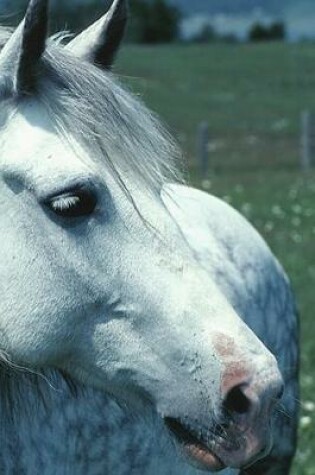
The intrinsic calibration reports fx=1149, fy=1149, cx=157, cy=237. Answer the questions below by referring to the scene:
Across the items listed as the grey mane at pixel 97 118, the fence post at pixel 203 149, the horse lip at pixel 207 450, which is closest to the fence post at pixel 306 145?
the fence post at pixel 203 149

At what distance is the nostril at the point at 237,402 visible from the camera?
3015 millimetres

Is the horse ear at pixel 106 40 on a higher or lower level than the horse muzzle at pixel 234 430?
higher

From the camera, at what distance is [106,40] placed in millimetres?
3574

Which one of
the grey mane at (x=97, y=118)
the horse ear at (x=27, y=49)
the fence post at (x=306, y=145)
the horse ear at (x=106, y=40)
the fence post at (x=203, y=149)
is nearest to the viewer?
the horse ear at (x=27, y=49)

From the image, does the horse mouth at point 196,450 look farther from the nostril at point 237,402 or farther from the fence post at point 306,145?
the fence post at point 306,145

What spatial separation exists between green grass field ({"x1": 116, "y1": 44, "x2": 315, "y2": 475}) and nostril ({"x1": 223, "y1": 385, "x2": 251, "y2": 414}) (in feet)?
3.75

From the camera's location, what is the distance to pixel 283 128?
1540 inches

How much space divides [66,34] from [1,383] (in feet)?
3.83

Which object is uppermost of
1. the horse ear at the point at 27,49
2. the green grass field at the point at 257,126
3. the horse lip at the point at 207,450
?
the horse ear at the point at 27,49

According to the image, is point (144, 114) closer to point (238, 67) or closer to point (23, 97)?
point (23, 97)

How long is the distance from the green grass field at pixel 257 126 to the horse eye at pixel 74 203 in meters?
0.65

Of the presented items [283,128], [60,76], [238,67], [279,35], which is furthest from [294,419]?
[279,35]

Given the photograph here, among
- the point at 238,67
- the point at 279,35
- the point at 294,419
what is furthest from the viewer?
the point at 279,35

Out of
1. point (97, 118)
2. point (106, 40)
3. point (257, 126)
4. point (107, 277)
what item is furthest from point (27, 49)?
point (257, 126)
